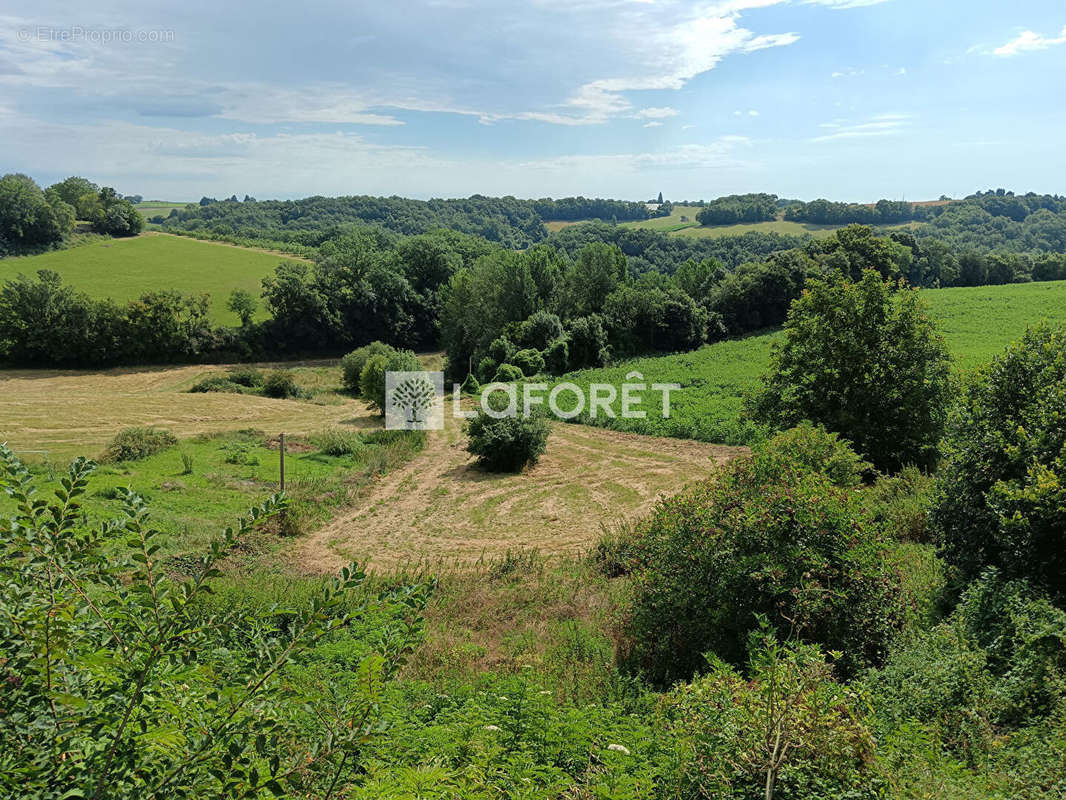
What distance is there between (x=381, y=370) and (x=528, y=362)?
11.5 metres

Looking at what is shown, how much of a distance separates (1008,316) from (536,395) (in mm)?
31372

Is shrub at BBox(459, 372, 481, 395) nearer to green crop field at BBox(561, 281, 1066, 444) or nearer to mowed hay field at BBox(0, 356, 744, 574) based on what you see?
green crop field at BBox(561, 281, 1066, 444)

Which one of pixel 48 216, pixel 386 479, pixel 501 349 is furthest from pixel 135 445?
pixel 48 216

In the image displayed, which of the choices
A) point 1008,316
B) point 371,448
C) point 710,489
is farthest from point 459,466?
point 1008,316

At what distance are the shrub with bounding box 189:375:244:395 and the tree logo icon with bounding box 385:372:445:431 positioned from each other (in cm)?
1373

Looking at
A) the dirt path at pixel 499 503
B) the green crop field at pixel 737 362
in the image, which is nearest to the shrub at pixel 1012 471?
the dirt path at pixel 499 503

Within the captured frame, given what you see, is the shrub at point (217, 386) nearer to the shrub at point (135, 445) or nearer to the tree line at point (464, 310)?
the tree line at point (464, 310)

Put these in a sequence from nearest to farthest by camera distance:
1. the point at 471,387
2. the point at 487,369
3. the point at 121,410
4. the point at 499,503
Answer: the point at 499,503
the point at 121,410
the point at 471,387
the point at 487,369

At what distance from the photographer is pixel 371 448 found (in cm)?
2459

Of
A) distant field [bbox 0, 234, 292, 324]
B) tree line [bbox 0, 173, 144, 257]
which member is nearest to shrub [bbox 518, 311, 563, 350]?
distant field [bbox 0, 234, 292, 324]

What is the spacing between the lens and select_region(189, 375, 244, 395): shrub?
37.8 metres

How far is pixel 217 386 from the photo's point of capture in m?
38.0

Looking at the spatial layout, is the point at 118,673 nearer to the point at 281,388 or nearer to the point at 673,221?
the point at 281,388

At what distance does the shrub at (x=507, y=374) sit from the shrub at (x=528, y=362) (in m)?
1.16
